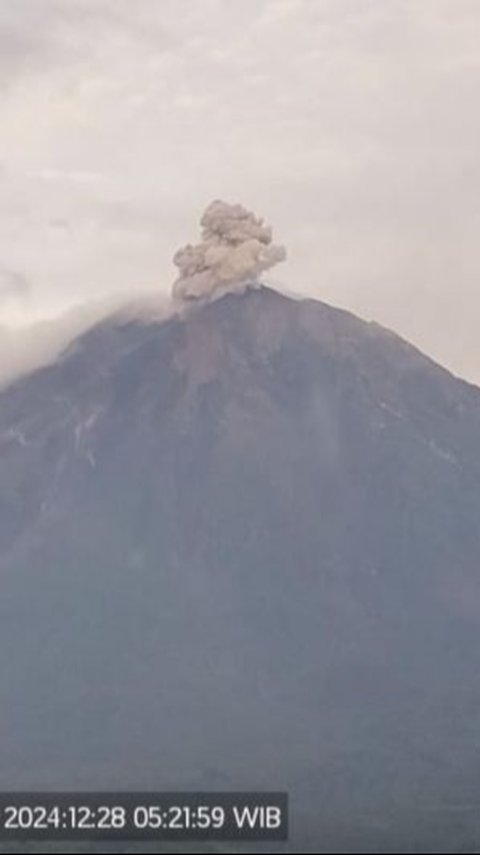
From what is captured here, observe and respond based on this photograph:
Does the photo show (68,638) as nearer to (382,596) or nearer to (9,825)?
(382,596)

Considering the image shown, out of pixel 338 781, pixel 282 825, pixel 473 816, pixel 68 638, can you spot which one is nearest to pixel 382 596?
pixel 68 638
